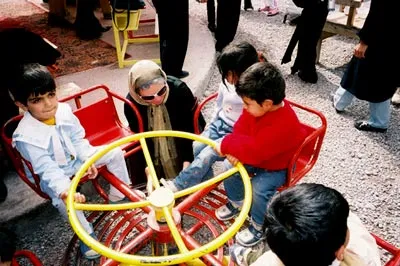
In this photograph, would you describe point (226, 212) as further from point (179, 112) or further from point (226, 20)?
point (226, 20)

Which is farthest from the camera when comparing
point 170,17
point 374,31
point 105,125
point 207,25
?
point 207,25

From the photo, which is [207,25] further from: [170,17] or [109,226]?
[109,226]

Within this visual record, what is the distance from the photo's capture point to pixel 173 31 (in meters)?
4.00

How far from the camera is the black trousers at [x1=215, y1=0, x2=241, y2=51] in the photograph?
4.84m

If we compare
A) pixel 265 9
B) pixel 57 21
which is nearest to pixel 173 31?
pixel 57 21

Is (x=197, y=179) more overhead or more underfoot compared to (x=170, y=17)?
more underfoot

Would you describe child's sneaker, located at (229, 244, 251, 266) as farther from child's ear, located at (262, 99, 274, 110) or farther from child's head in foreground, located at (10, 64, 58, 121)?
child's head in foreground, located at (10, 64, 58, 121)

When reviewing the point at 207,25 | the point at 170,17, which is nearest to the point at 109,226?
the point at 170,17

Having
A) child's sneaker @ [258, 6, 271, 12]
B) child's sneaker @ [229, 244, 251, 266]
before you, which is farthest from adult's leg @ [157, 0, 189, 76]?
child's sneaker @ [258, 6, 271, 12]

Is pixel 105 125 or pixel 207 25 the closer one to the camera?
pixel 105 125

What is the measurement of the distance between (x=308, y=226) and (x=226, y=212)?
124 centimetres

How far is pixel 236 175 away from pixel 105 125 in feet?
3.17

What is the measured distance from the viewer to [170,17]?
3.92 meters

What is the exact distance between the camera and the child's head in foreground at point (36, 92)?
80.7 inches
